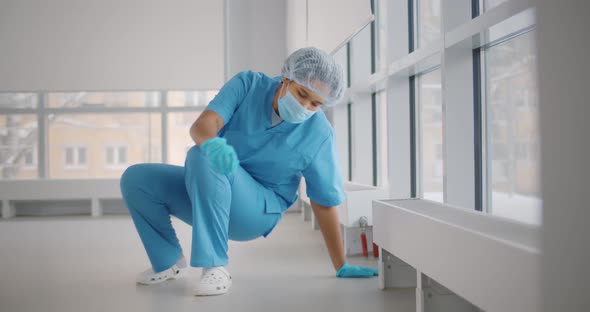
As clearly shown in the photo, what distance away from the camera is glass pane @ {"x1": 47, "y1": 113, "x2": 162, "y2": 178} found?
591 cm

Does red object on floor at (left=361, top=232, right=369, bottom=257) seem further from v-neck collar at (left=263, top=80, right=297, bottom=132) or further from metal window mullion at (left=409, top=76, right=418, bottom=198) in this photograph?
v-neck collar at (left=263, top=80, right=297, bottom=132)

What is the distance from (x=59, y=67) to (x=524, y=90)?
500 centimetres

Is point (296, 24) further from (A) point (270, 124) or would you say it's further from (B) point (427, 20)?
(A) point (270, 124)

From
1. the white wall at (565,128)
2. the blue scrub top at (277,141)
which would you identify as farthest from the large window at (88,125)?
the white wall at (565,128)

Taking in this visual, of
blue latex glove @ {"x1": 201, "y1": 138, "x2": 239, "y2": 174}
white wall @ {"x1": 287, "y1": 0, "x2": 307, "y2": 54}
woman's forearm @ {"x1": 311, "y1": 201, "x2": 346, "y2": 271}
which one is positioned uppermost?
white wall @ {"x1": 287, "y1": 0, "x2": 307, "y2": 54}

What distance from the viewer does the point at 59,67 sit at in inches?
221

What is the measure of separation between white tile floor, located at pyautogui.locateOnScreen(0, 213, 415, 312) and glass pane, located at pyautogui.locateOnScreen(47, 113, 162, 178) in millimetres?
2474

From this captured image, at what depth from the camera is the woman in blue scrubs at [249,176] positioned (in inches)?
71.1

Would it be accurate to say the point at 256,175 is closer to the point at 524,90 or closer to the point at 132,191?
the point at 132,191

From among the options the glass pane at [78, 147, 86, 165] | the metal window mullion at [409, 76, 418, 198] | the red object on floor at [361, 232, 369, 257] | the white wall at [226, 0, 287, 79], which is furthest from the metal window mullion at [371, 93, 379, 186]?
the glass pane at [78, 147, 86, 165]

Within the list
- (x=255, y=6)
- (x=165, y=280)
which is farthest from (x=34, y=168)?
(x=165, y=280)

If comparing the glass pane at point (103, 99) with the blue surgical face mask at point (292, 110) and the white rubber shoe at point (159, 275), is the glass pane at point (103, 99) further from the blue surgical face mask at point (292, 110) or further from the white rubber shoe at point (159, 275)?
the blue surgical face mask at point (292, 110)

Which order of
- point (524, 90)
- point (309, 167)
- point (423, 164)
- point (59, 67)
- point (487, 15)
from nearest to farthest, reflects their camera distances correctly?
point (487, 15)
point (524, 90)
point (309, 167)
point (423, 164)
point (59, 67)

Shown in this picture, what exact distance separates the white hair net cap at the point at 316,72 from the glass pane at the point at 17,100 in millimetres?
4771
